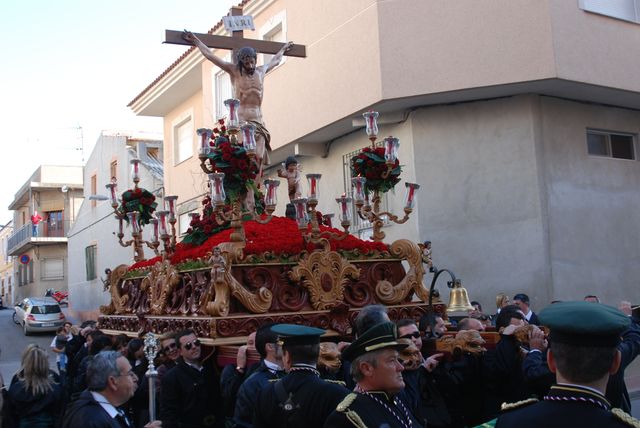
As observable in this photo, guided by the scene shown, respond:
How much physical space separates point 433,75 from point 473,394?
731 cm

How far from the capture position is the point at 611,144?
483 inches

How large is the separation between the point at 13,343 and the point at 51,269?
1942 centimetres

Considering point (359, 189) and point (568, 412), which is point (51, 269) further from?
point (568, 412)

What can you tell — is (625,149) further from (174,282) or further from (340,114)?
(174,282)

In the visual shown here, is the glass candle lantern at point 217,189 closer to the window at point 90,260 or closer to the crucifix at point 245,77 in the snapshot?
the crucifix at point 245,77

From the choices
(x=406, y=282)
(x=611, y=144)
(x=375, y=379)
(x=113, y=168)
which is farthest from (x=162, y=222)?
(x=113, y=168)

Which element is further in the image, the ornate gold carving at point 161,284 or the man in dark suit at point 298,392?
the ornate gold carving at point 161,284

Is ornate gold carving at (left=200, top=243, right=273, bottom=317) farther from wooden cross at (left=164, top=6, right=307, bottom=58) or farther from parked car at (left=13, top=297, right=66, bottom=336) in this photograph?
parked car at (left=13, top=297, right=66, bottom=336)

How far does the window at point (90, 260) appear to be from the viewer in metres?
27.0

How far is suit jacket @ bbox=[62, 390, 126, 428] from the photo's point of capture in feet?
11.0

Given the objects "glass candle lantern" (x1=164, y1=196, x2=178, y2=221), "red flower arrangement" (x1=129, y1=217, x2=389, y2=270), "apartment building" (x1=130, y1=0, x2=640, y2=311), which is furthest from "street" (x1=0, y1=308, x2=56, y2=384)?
"red flower arrangement" (x1=129, y1=217, x2=389, y2=270)

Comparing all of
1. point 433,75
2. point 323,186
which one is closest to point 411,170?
point 433,75

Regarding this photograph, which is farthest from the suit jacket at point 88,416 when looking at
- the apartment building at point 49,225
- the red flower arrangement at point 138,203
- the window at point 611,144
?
the apartment building at point 49,225

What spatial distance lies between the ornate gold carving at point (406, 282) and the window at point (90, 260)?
21.9 m
